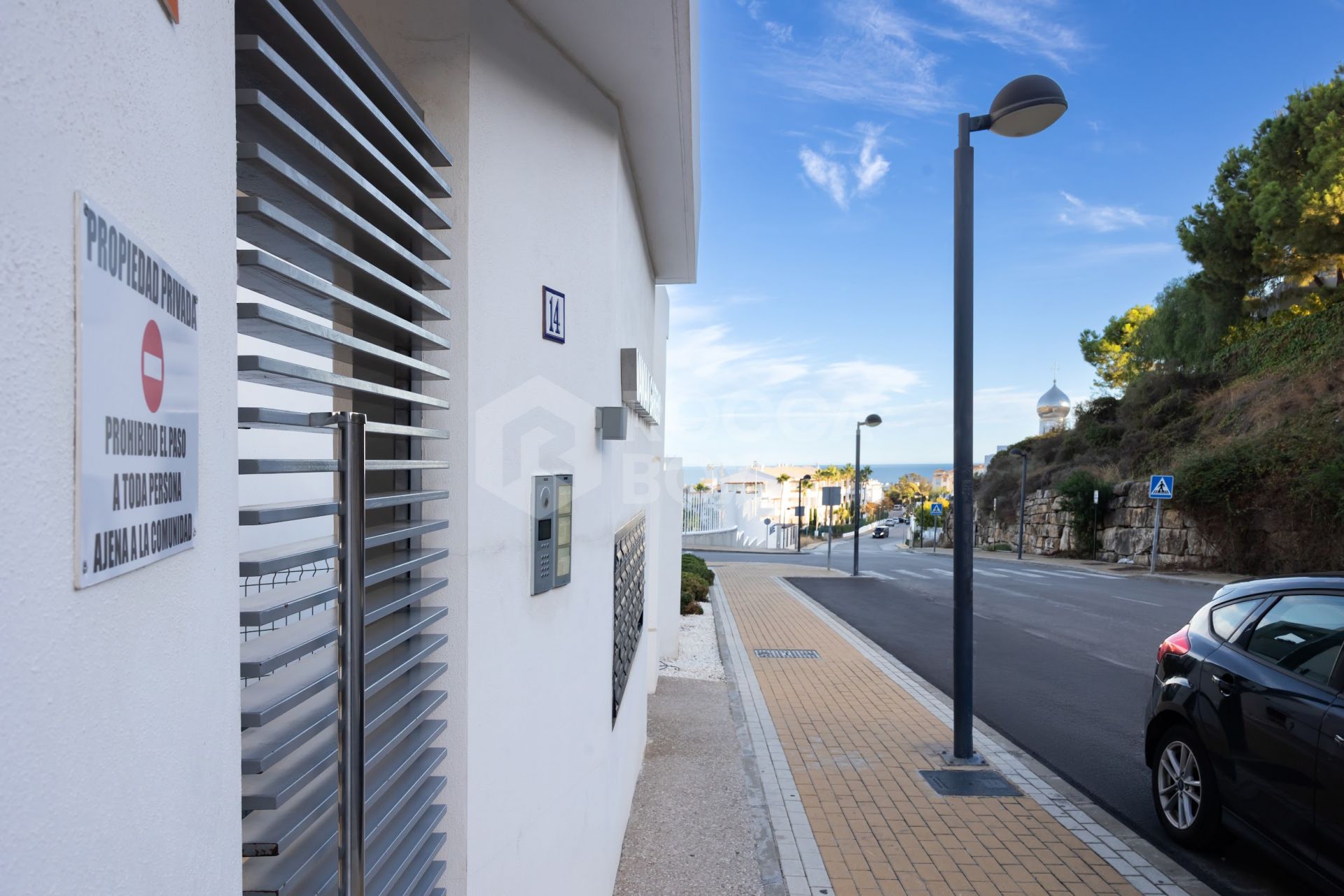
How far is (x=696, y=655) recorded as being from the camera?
1043cm

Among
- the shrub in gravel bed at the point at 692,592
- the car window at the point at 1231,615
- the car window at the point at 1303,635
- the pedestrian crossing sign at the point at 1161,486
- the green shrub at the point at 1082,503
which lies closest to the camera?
the car window at the point at 1303,635

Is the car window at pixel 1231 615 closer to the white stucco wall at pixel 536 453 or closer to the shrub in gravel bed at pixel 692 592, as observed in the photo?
the white stucco wall at pixel 536 453

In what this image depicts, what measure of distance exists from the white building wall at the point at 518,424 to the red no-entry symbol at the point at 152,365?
1511 millimetres

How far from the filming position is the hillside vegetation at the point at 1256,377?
80.1 ft

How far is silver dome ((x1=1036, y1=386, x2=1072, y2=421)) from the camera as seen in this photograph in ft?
249

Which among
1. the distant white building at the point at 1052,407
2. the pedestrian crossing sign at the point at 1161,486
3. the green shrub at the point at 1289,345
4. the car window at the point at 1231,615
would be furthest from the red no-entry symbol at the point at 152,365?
the distant white building at the point at 1052,407

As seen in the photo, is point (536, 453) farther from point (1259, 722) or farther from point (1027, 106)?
point (1027, 106)

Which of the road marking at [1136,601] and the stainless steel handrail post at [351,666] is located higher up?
the stainless steel handrail post at [351,666]

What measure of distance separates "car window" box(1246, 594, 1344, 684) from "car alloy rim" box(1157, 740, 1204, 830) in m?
0.85

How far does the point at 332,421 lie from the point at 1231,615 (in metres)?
5.57

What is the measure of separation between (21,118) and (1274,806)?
543 centimetres

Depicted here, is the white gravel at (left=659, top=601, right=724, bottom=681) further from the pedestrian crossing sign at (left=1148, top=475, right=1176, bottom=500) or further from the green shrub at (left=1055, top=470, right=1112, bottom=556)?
the green shrub at (left=1055, top=470, right=1112, bottom=556)

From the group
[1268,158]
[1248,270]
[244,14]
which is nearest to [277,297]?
[244,14]

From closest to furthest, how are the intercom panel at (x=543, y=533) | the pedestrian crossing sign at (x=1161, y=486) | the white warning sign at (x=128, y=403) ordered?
the white warning sign at (x=128, y=403) → the intercom panel at (x=543, y=533) → the pedestrian crossing sign at (x=1161, y=486)
